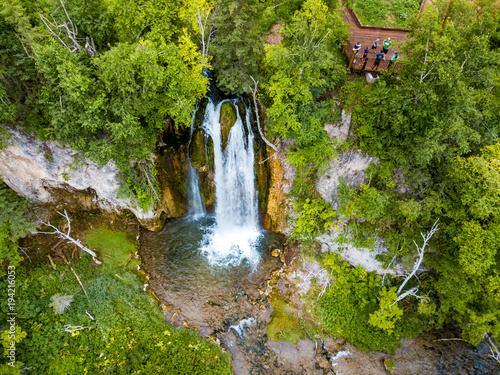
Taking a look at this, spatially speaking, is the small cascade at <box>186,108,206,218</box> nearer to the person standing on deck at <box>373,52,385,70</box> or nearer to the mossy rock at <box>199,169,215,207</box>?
the mossy rock at <box>199,169,215,207</box>

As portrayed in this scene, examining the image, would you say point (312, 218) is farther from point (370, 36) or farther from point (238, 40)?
point (370, 36)

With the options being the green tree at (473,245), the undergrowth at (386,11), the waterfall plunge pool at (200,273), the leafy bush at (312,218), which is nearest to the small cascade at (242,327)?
the waterfall plunge pool at (200,273)

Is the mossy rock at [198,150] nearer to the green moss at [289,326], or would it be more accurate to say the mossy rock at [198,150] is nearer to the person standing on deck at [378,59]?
the green moss at [289,326]

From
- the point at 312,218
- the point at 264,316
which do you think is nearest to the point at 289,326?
the point at 264,316

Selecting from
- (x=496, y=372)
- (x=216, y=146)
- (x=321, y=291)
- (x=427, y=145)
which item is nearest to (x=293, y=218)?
(x=321, y=291)

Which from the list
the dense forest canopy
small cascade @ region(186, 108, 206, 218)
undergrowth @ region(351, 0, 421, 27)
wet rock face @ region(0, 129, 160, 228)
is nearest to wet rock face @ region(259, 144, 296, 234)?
the dense forest canopy

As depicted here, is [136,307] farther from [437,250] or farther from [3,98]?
[437,250]
